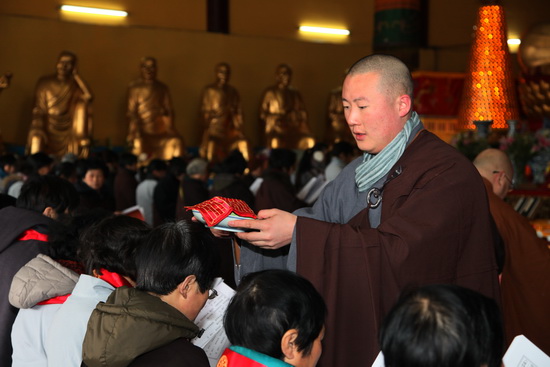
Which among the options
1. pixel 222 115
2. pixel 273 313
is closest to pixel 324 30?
pixel 222 115

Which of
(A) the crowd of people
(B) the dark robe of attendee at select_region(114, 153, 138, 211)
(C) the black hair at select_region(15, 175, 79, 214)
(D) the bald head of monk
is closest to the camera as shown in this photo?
(A) the crowd of people

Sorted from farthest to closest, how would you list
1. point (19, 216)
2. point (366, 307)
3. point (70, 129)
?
point (70, 129) → point (19, 216) → point (366, 307)

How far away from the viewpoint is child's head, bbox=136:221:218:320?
76.3 inches

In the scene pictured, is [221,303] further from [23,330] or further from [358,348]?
[23,330]

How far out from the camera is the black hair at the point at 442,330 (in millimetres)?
1232

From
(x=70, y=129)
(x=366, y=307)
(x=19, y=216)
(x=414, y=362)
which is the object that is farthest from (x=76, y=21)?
(x=414, y=362)

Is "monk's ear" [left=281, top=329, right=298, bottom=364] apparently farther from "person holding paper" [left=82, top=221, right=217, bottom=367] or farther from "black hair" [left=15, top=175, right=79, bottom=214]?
"black hair" [left=15, top=175, right=79, bottom=214]

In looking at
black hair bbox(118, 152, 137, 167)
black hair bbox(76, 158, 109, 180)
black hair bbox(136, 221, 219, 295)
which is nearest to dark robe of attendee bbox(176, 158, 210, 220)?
black hair bbox(76, 158, 109, 180)

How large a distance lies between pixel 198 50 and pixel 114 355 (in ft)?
39.1

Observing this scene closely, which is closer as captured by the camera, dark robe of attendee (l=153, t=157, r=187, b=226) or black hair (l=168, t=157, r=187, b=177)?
dark robe of attendee (l=153, t=157, r=187, b=226)

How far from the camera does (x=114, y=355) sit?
1.73 meters

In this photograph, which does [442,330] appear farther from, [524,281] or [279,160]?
[279,160]

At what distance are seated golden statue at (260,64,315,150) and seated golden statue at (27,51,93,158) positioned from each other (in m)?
3.04

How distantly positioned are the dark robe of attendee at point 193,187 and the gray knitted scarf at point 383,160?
3.22 m
